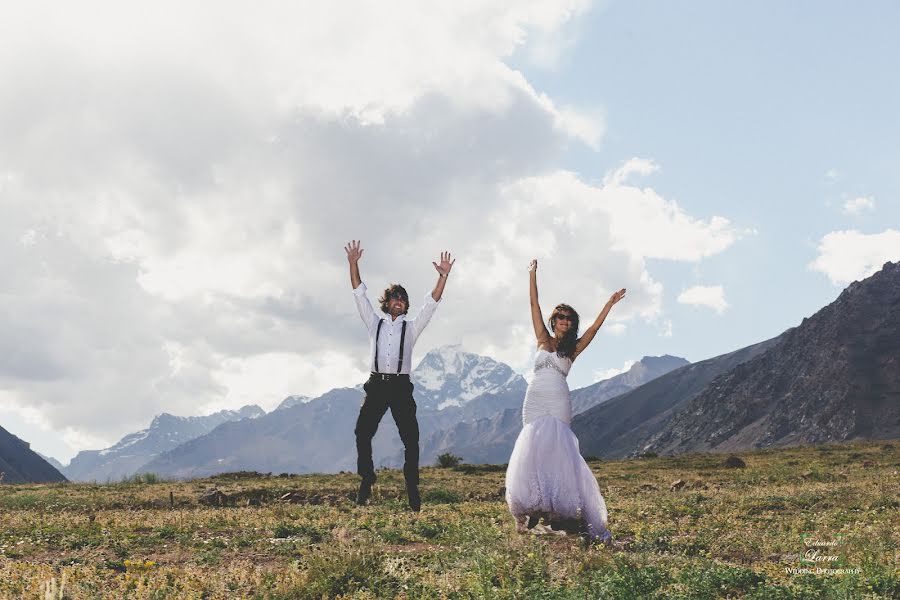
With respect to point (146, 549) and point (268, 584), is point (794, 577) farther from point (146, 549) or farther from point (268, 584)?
point (146, 549)

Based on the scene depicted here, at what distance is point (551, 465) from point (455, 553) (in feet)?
6.67

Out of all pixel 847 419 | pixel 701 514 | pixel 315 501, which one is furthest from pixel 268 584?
pixel 847 419

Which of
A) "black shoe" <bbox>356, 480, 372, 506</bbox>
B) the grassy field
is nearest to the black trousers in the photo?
"black shoe" <bbox>356, 480, 372, 506</bbox>

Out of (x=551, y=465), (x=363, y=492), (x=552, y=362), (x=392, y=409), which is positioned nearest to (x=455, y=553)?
(x=551, y=465)

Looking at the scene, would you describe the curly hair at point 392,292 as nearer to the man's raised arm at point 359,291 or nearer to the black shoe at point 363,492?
the man's raised arm at point 359,291

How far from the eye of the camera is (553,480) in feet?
33.4

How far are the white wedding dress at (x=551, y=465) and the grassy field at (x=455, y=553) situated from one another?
414 mm

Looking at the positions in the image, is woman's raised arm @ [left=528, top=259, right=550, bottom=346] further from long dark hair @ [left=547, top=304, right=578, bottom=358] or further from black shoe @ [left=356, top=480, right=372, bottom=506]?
black shoe @ [left=356, top=480, right=372, bottom=506]

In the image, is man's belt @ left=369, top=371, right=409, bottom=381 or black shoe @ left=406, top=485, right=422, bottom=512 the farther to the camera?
black shoe @ left=406, top=485, right=422, bottom=512

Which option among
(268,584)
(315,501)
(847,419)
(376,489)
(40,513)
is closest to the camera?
(268,584)

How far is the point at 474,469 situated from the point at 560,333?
30267 millimetres

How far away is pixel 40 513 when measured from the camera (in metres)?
16.2

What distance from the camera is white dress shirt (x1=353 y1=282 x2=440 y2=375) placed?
1330 cm

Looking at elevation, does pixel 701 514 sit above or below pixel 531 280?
below
